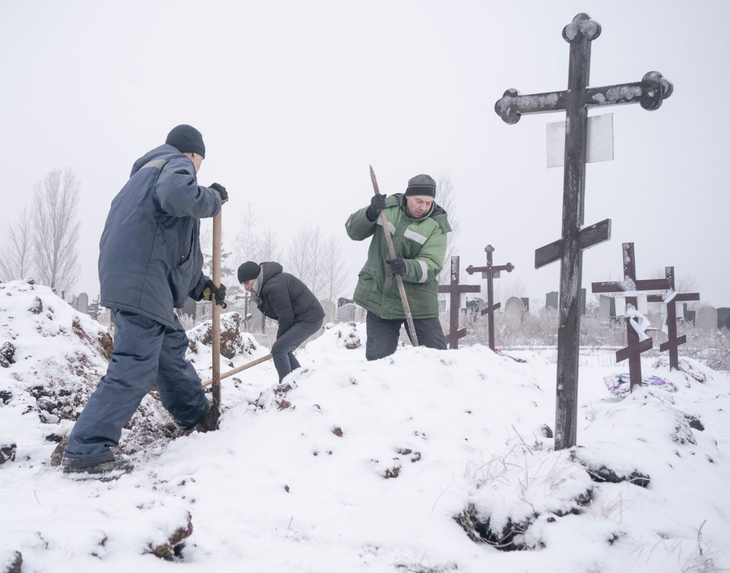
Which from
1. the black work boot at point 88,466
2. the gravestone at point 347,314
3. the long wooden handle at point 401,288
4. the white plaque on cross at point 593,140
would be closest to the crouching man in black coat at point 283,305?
the long wooden handle at point 401,288

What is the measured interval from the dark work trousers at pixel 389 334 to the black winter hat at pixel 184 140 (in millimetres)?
1974

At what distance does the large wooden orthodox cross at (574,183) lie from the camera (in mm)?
2537

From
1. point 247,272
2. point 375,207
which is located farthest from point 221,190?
point 247,272

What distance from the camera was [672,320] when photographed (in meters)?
7.89

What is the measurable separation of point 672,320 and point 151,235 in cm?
821

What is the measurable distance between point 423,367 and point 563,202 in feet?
5.13

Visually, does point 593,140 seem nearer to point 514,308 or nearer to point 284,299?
point 284,299

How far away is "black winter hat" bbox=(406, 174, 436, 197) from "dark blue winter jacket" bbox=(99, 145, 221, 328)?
186cm

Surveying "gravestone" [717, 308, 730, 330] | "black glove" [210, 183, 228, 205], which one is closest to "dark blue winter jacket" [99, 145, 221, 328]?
"black glove" [210, 183, 228, 205]

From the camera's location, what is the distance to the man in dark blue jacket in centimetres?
240

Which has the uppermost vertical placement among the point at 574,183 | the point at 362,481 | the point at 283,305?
the point at 574,183

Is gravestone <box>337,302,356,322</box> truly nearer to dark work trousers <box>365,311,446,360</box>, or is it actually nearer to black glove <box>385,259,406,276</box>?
dark work trousers <box>365,311,446,360</box>

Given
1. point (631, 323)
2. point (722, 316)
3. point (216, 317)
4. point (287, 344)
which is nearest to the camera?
point (216, 317)

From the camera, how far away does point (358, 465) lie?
2.49 m
